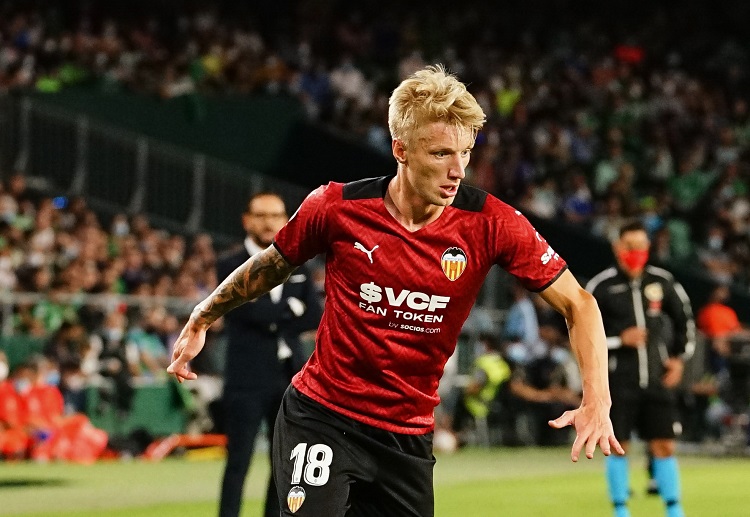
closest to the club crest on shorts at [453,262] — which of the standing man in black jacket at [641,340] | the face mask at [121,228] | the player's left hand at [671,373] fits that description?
the standing man in black jacket at [641,340]

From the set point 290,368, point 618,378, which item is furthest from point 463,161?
point 618,378

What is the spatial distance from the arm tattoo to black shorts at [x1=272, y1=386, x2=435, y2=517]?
21.5 inches

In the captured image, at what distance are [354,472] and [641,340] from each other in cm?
694

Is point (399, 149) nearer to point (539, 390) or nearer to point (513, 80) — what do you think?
point (539, 390)

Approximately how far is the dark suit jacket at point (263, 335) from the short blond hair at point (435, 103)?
4.12 meters

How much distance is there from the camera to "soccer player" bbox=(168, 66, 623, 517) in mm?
5363

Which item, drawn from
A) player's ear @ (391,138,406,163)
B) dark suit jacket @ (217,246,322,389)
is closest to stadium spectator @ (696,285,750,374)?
dark suit jacket @ (217,246,322,389)

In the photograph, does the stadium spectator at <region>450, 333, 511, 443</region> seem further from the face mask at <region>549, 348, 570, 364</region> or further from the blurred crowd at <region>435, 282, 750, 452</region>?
the face mask at <region>549, 348, 570, 364</region>

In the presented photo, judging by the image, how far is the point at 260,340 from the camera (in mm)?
9352

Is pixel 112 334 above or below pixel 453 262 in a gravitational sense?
above

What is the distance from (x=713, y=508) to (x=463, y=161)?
8657 millimetres

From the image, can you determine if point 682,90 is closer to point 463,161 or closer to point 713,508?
point 713,508

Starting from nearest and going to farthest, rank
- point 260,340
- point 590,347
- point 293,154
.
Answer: point 590,347
point 260,340
point 293,154

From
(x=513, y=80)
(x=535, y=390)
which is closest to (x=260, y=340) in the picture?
(x=535, y=390)
